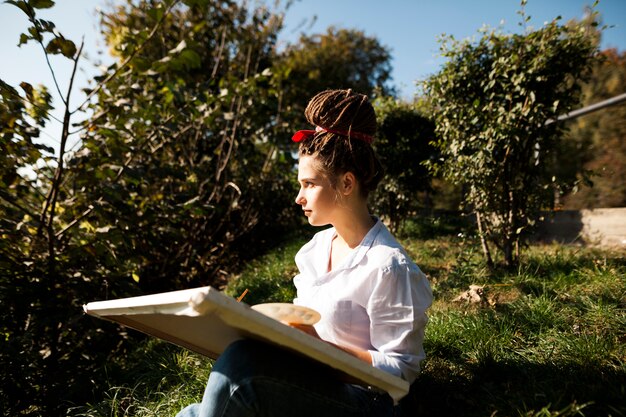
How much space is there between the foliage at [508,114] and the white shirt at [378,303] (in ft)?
7.27

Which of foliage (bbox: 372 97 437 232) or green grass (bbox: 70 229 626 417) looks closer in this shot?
green grass (bbox: 70 229 626 417)

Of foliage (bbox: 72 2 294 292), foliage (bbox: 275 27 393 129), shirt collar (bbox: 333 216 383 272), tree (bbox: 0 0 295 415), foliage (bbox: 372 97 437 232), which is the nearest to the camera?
shirt collar (bbox: 333 216 383 272)

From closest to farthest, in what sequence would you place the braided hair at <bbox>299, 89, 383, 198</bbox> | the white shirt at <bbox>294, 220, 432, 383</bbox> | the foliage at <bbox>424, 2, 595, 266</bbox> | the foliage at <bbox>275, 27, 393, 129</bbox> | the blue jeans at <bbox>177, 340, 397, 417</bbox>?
the blue jeans at <bbox>177, 340, 397, 417</bbox> < the white shirt at <bbox>294, 220, 432, 383</bbox> < the braided hair at <bbox>299, 89, 383, 198</bbox> < the foliage at <bbox>424, 2, 595, 266</bbox> < the foliage at <bbox>275, 27, 393, 129</bbox>

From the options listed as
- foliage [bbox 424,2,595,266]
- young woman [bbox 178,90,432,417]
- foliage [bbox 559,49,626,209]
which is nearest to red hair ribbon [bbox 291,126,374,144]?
young woman [bbox 178,90,432,417]

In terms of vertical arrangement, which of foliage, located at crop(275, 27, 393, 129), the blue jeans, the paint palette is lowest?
the blue jeans

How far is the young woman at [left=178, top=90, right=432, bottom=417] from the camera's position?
1276mm

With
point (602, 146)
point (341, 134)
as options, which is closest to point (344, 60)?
point (602, 146)

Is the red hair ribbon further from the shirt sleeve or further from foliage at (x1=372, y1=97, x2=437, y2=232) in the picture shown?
foliage at (x1=372, y1=97, x2=437, y2=232)

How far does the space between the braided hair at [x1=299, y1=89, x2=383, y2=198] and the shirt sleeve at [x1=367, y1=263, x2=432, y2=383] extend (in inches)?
19.3

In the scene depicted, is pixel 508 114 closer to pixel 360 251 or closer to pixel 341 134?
pixel 341 134

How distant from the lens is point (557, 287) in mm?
2807

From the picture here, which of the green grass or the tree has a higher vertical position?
the tree

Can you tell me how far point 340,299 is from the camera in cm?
155

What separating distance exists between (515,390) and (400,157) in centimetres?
466
